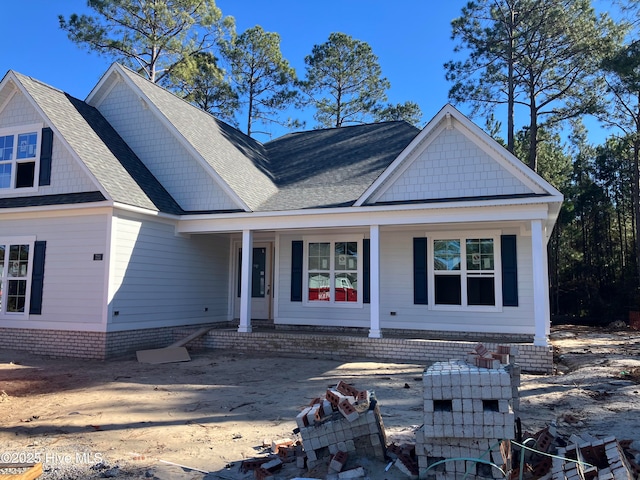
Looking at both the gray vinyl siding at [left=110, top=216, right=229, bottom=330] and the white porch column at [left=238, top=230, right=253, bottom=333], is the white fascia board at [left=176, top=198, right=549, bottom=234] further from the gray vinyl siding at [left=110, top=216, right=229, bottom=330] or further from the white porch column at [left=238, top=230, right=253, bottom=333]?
the white porch column at [left=238, top=230, right=253, bottom=333]

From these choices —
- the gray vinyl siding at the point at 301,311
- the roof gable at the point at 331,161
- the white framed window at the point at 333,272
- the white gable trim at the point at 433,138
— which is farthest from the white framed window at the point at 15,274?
the white gable trim at the point at 433,138

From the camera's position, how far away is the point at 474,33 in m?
23.5

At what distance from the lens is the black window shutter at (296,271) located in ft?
43.8

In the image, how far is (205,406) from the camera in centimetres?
671

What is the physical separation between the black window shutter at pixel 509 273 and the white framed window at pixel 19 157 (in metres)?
11.7

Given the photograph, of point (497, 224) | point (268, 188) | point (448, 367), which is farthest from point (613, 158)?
point (448, 367)

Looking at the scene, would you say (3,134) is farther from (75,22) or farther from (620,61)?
(620,61)

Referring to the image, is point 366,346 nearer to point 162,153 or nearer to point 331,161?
point 331,161

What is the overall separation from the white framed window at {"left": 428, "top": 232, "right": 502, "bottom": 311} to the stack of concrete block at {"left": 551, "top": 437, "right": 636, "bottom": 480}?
7.57m

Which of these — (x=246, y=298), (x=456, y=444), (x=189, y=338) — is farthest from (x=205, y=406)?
(x=246, y=298)

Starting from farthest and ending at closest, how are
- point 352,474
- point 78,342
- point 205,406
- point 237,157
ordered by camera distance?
point 237,157, point 78,342, point 205,406, point 352,474

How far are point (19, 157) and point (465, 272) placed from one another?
11747 millimetres

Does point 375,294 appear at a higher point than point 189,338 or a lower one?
higher

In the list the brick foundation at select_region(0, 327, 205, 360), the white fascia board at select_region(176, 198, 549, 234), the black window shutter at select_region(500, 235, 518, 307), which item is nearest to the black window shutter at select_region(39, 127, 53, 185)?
the white fascia board at select_region(176, 198, 549, 234)
